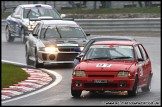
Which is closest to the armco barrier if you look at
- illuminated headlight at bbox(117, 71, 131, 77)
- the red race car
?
the red race car

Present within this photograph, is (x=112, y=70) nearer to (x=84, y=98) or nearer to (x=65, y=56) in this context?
(x=84, y=98)

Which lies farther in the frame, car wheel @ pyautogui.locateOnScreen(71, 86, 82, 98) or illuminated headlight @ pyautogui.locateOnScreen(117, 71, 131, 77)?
car wheel @ pyautogui.locateOnScreen(71, 86, 82, 98)

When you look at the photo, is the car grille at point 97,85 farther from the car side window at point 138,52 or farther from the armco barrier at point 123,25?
the armco barrier at point 123,25

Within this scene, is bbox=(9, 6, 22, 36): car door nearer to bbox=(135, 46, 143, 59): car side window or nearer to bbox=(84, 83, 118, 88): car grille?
bbox=(135, 46, 143, 59): car side window

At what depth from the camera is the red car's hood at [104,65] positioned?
1507 centimetres

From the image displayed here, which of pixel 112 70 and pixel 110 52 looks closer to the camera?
pixel 112 70

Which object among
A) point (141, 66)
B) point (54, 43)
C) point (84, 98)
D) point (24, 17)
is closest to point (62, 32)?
point (54, 43)

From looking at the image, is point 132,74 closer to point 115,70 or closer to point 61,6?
point 115,70

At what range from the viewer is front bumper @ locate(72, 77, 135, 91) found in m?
14.8

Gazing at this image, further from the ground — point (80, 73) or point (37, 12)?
point (80, 73)

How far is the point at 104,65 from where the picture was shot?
15305 millimetres

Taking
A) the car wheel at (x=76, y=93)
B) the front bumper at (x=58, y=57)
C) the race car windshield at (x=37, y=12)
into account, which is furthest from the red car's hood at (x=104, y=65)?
the race car windshield at (x=37, y=12)

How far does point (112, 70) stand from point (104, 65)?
371 millimetres

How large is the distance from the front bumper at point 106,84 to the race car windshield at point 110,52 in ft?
3.34
